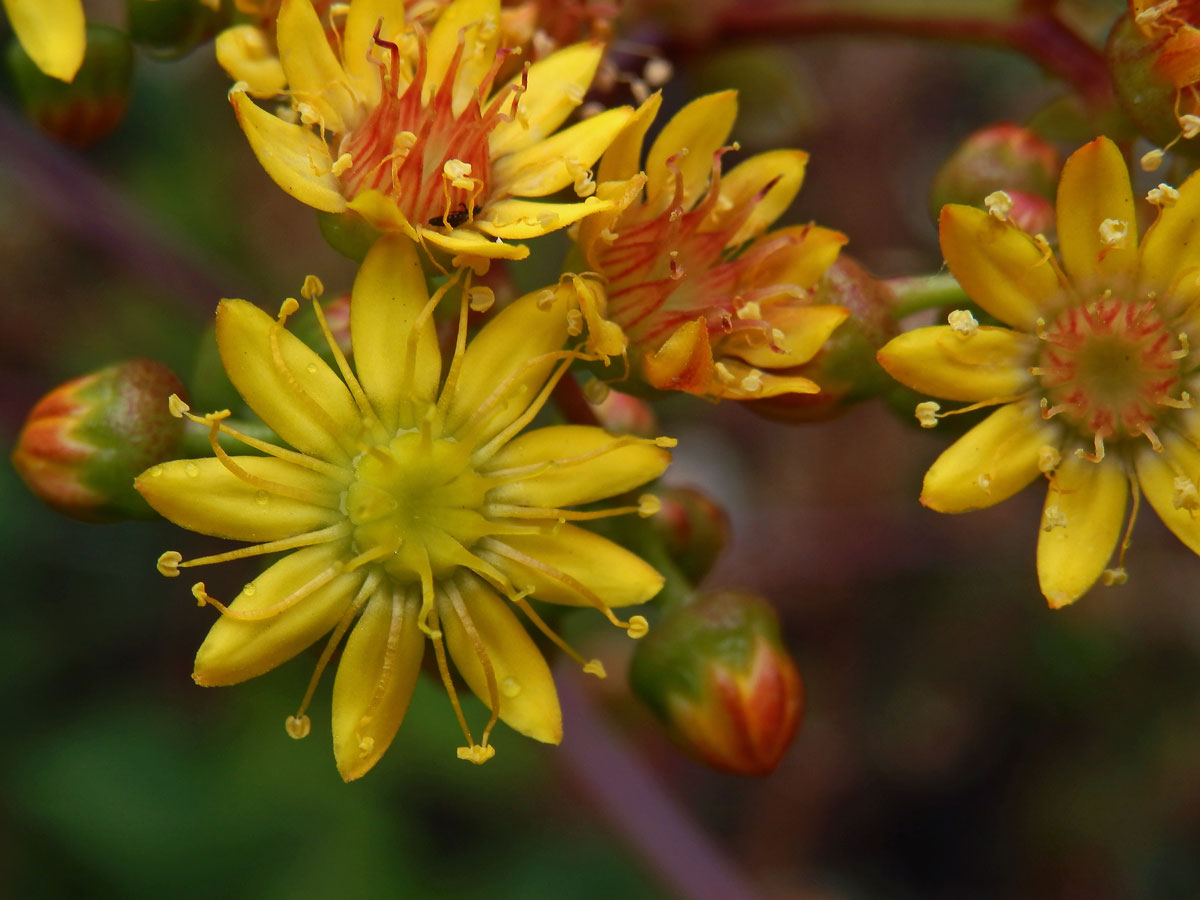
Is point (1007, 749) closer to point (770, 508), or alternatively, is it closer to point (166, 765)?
point (770, 508)

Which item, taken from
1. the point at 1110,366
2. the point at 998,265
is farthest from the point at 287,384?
the point at 1110,366

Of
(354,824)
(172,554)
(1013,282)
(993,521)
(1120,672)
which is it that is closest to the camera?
(172,554)

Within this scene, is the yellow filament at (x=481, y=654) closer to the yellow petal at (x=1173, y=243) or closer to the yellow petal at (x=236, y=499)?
the yellow petal at (x=236, y=499)

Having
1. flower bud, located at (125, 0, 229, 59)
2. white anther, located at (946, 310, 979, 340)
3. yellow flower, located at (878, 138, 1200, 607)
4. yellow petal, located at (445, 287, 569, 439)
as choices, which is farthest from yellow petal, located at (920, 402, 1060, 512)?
flower bud, located at (125, 0, 229, 59)

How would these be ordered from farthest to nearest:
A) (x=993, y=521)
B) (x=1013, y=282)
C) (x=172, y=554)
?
1. (x=993, y=521)
2. (x=1013, y=282)
3. (x=172, y=554)

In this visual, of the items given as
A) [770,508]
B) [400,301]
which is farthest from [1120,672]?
[400,301]

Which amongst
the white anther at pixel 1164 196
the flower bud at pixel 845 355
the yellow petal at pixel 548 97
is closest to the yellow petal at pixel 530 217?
the yellow petal at pixel 548 97

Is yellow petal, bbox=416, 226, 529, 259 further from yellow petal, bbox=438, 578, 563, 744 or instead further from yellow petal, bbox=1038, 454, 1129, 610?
yellow petal, bbox=1038, 454, 1129, 610
